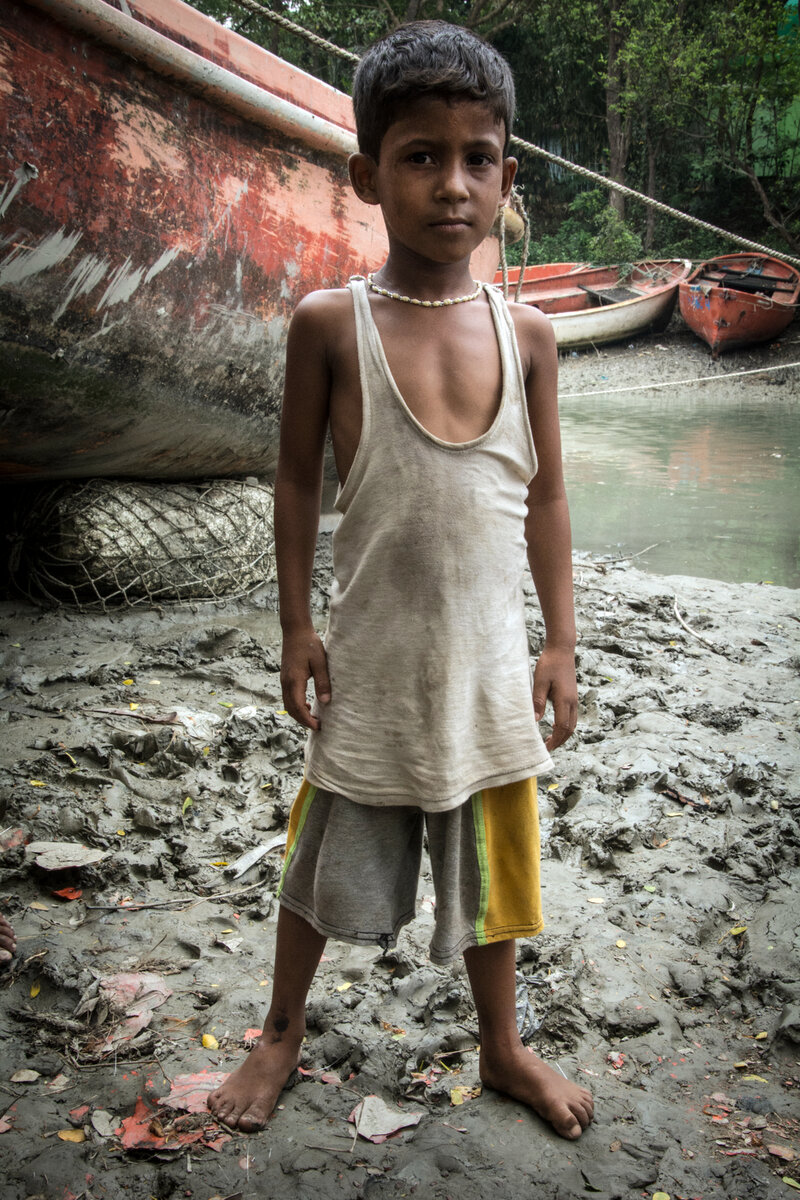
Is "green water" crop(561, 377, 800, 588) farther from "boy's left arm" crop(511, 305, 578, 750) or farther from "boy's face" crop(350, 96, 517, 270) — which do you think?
"boy's face" crop(350, 96, 517, 270)

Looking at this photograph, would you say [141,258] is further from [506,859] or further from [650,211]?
[650,211]

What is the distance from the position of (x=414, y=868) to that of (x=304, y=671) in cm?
34

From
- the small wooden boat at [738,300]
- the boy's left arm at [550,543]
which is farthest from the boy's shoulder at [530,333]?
the small wooden boat at [738,300]

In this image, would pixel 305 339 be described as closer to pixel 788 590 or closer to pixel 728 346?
pixel 788 590

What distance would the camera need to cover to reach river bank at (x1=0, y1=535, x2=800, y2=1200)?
1247 mm

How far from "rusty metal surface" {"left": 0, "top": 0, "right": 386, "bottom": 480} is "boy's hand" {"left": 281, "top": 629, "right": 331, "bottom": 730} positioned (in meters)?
1.69

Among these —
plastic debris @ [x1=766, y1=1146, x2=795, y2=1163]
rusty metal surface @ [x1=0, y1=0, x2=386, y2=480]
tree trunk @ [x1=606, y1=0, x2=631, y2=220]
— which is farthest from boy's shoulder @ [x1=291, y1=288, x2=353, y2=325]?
tree trunk @ [x1=606, y1=0, x2=631, y2=220]

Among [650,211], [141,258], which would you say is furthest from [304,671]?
[650,211]

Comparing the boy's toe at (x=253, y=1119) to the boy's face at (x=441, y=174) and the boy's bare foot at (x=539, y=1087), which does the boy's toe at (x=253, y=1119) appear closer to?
the boy's bare foot at (x=539, y=1087)

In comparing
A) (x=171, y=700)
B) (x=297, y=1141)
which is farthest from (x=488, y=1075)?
(x=171, y=700)

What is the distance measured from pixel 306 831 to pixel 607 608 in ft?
8.11

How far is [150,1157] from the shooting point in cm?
123

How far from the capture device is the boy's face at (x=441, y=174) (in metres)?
1.14

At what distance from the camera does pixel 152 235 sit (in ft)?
8.90
